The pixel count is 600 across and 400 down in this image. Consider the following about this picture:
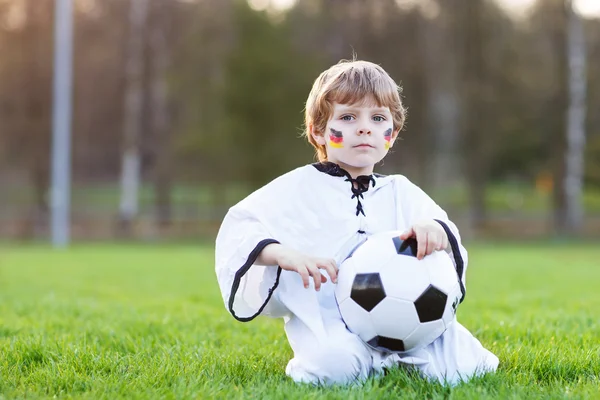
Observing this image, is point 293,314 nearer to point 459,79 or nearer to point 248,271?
point 248,271

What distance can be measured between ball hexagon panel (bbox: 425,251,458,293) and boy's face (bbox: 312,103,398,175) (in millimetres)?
530

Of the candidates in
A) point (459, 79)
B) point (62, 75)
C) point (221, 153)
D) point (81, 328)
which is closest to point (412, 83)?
point (459, 79)

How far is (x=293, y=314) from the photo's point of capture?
309cm

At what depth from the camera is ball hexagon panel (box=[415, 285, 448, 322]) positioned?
279 cm

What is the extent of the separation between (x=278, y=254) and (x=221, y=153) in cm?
2158

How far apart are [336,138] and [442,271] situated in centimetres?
74

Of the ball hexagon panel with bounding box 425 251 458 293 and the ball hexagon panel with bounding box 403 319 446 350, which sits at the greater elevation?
the ball hexagon panel with bounding box 425 251 458 293

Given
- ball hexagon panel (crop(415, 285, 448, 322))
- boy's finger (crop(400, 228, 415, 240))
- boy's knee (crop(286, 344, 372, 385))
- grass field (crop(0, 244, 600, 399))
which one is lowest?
grass field (crop(0, 244, 600, 399))

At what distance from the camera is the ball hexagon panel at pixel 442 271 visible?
283 centimetres

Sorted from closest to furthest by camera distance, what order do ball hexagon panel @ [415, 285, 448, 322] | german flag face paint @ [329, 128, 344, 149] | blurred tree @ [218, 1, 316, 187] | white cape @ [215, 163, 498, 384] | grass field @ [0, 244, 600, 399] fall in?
grass field @ [0, 244, 600, 399] → ball hexagon panel @ [415, 285, 448, 322] → white cape @ [215, 163, 498, 384] → german flag face paint @ [329, 128, 344, 149] → blurred tree @ [218, 1, 316, 187]

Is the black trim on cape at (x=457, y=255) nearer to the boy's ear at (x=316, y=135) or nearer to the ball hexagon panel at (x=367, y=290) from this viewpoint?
the ball hexagon panel at (x=367, y=290)

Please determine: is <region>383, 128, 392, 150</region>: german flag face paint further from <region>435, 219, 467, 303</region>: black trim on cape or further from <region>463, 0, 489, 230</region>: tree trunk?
<region>463, 0, 489, 230</region>: tree trunk

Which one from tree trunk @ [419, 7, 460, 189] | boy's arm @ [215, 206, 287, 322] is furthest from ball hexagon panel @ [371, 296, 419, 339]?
tree trunk @ [419, 7, 460, 189]

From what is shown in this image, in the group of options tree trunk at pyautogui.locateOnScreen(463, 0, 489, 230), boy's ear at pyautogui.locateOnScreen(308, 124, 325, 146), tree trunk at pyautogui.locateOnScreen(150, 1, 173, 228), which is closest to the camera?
boy's ear at pyautogui.locateOnScreen(308, 124, 325, 146)
